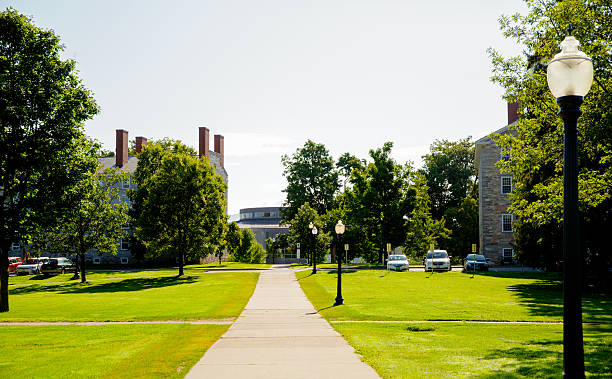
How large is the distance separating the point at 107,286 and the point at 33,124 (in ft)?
65.1

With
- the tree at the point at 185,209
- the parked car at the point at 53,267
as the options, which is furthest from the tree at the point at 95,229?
the parked car at the point at 53,267

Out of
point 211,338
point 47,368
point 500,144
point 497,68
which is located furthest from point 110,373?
point 497,68

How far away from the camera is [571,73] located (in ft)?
17.7

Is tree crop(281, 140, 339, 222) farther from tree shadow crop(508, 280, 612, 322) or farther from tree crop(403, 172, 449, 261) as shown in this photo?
tree shadow crop(508, 280, 612, 322)

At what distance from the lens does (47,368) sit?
375 inches

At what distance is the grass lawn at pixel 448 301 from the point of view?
17.5m

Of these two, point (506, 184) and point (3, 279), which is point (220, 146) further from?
point (3, 279)

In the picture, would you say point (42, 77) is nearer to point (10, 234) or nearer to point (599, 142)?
point (10, 234)

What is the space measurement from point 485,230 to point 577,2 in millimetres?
34669

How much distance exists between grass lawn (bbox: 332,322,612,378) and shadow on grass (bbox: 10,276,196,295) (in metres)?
25.8

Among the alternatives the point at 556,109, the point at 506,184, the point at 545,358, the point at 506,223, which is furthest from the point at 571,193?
the point at 506,184

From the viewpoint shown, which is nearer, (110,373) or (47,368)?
(110,373)

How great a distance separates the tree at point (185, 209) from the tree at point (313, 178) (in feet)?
101

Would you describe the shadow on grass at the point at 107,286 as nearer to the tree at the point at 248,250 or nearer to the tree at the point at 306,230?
the tree at the point at 306,230
